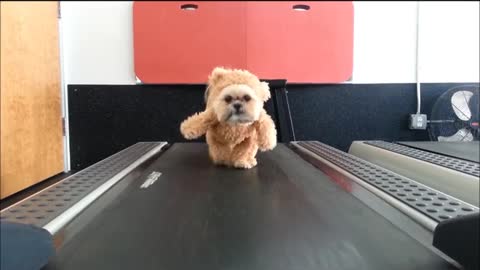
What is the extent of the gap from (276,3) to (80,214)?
1.54 meters

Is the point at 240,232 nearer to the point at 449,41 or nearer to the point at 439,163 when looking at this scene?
the point at 439,163

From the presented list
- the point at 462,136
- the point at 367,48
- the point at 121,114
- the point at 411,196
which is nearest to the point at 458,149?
the point at 462,136

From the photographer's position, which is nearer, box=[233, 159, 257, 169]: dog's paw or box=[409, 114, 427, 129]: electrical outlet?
box=[233, 159, 257, 169]: dog's paw

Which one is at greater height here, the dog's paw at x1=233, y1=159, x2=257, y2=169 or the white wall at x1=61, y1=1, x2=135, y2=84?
the white wall at x1=61, y1=1, x2=135, y2=84

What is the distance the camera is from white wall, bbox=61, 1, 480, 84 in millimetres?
A: 1666

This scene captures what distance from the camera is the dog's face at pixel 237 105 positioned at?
0.78 m

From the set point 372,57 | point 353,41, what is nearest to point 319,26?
point 353,41

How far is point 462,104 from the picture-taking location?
147 centimetres

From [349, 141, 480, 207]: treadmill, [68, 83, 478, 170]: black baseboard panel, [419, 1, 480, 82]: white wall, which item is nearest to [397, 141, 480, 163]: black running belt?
[349, 141, 480, 207]: treadmill

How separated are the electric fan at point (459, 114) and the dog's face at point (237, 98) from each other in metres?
1.05

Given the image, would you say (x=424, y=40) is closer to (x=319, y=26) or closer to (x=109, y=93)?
(x=319, y=26)

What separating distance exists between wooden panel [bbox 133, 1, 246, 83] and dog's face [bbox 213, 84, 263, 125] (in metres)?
1.02

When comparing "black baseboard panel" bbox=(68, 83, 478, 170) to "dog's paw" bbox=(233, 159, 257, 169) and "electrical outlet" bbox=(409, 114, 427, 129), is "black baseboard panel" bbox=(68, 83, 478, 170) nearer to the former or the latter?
"electrical outlet" bbox=(409, 114, 427, 129)

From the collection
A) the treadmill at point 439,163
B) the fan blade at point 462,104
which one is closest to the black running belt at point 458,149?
the treadmill at point 439,163
